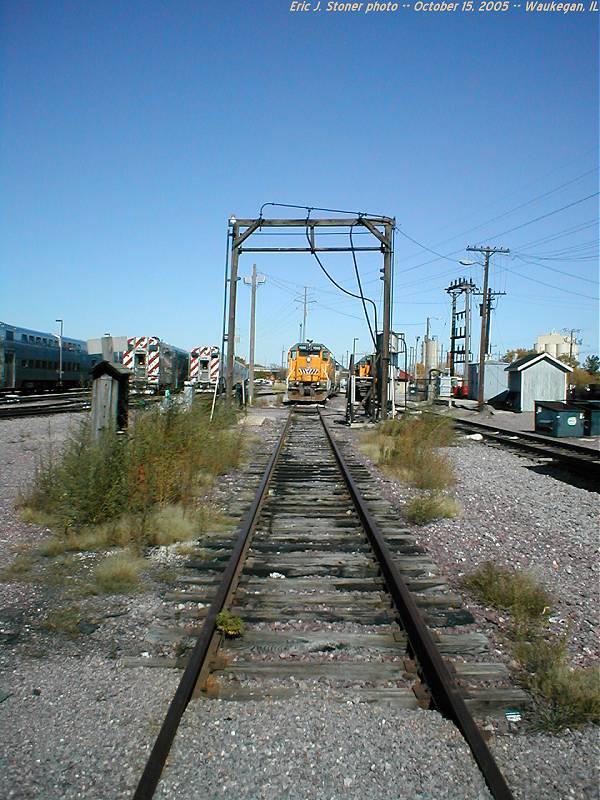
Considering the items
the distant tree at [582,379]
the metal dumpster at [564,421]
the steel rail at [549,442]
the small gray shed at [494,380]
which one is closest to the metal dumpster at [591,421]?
the metal dumpster at [564,421]

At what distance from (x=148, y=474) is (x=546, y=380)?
110 feet

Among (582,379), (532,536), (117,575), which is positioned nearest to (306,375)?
(532,536)

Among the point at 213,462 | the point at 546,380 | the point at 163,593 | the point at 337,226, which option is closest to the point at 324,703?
the point at 163,593

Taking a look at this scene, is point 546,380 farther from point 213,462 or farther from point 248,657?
point 248,657

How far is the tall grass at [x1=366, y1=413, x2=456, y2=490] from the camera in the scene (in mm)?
12031

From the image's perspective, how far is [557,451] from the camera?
56.2ft

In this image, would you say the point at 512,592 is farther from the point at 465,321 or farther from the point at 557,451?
the point at 465,321

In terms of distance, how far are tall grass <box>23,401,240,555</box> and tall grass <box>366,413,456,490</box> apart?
3.97m

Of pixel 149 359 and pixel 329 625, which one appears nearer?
pixel 329 625

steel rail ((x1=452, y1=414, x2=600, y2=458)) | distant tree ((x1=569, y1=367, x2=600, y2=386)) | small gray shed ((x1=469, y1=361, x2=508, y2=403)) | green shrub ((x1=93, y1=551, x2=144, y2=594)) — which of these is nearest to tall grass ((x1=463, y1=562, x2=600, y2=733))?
green shrub ((x1=93, y1=551, x2=144, y2=594))

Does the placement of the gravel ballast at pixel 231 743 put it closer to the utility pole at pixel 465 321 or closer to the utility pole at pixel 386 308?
the utility pole at pixel 386 308

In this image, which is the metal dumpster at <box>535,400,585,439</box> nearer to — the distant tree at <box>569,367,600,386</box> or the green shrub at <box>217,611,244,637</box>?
the green shrub at <box>217,611,244,637</box>

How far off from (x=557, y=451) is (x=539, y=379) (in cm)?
2266

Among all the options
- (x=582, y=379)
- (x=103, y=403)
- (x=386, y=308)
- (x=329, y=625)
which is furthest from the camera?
(x=582, y=379)
